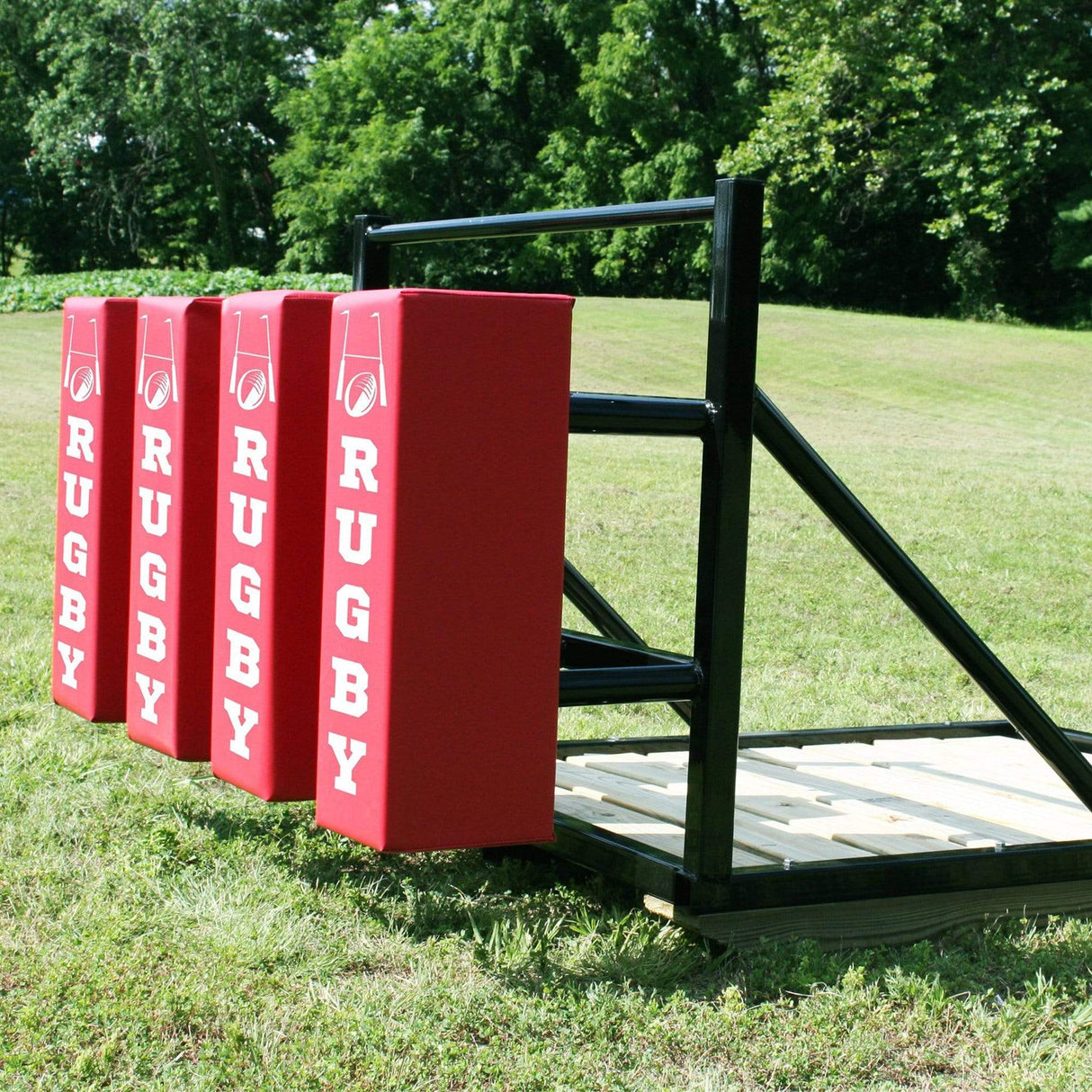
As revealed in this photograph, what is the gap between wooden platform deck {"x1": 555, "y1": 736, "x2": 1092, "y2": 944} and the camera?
2809 mm

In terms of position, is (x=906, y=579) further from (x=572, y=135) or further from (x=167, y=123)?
(x=167, y=123)

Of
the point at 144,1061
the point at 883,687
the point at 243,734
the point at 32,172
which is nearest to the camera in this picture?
the point at 144,1061

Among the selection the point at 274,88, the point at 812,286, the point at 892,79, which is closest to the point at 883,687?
the point at 892,79

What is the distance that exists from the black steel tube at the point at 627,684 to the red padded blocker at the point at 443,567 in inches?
4.6

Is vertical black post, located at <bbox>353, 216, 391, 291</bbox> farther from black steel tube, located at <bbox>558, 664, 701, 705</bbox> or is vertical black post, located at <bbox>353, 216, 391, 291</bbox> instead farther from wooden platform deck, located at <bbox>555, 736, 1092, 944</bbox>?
black steel tube, located at <bbox>558, 664, 701, 705</bbox>

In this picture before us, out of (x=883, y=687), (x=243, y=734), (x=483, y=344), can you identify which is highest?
(x=483, y=344)

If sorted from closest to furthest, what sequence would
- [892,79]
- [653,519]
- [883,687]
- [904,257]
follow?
[883,687]
[653,519]
[892,79]
[904,257]

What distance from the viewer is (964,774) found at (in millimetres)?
3797

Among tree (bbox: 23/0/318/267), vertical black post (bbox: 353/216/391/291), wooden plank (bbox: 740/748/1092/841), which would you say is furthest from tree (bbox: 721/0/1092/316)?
vertical black post (bbox: 353/216/391/291)

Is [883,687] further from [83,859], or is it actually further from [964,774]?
Answer: [83,859]

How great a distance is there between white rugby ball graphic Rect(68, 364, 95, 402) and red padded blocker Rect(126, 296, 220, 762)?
205 mm

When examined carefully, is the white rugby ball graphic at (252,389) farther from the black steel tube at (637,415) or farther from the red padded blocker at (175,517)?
the black steel tube at (637,415)

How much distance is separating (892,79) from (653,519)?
27.0 metres

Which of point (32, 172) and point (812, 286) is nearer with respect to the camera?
point (812, 286)
